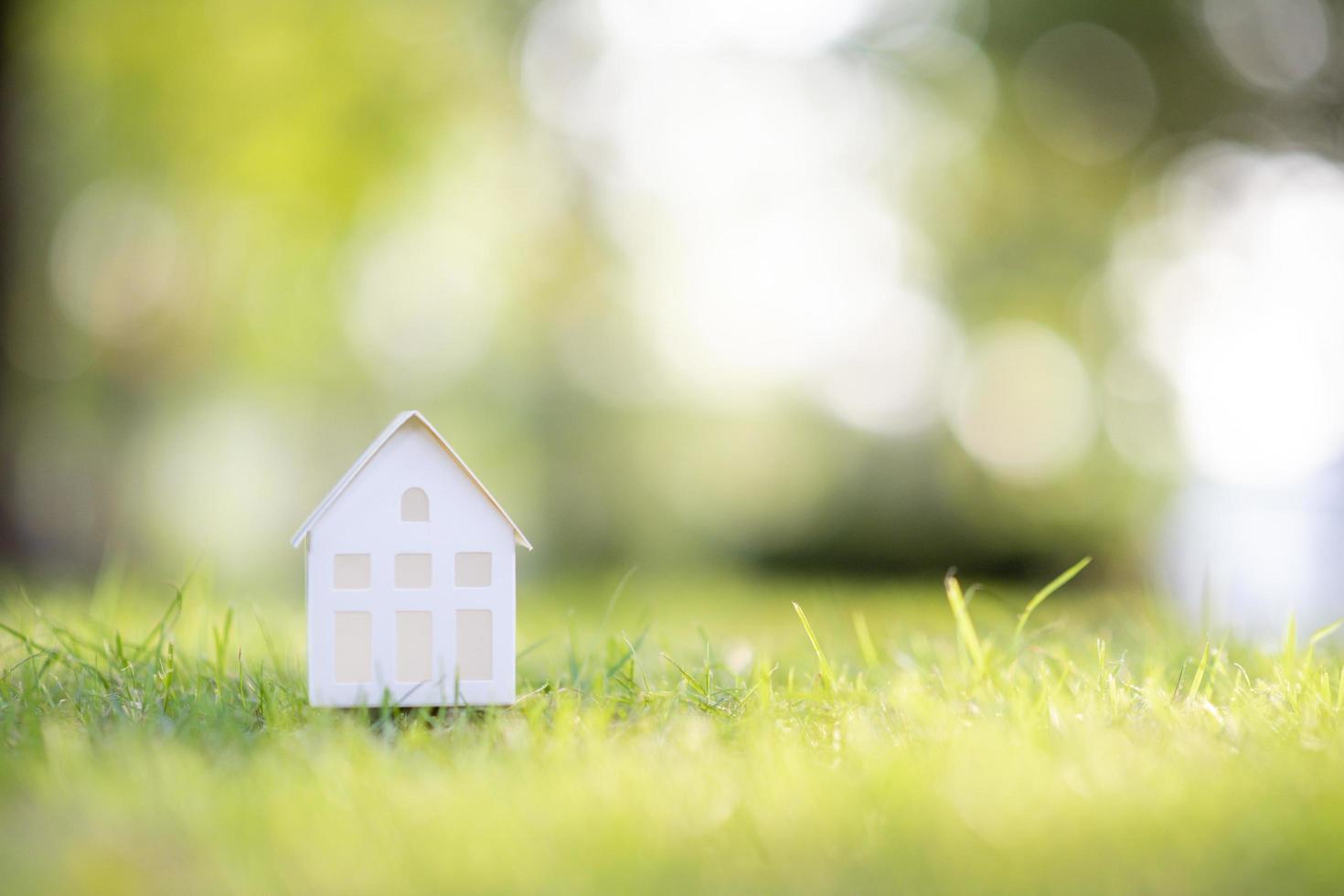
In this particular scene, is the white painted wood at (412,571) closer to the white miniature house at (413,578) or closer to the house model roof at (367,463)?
the white miniature house at (413,578)

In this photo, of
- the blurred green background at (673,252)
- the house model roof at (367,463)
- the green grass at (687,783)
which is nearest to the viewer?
the green grass at (687,783)

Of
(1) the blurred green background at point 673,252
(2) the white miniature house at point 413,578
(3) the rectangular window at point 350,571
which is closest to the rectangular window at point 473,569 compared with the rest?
(2) the white miniature house at point 413,578

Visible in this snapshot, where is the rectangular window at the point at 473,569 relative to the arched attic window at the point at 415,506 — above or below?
below

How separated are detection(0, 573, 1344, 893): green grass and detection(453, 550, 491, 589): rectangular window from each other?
23 cm

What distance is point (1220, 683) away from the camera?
6.99 ft

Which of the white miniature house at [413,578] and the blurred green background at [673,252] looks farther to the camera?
the blurred green background at [673,252]

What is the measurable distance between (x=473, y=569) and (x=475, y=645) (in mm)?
135

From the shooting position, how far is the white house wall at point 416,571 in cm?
184

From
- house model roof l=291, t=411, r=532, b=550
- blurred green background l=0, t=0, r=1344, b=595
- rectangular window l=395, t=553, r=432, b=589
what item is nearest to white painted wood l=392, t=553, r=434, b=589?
rectangular window l=395, t=553, r=432, b=589

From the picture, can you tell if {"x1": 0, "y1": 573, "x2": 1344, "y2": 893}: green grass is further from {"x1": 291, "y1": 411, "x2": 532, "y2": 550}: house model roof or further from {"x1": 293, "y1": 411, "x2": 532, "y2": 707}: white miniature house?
{"x1": 291, "y1": 411, "x2": 532, "y2": 550}: house model roof

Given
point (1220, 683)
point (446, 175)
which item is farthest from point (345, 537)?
point (446, 175)

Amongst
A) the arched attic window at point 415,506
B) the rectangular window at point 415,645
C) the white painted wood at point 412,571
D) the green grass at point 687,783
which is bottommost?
the green grass at point 687,783

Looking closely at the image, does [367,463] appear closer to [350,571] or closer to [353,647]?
[350,571]

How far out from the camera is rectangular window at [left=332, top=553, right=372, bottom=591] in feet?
6.09
